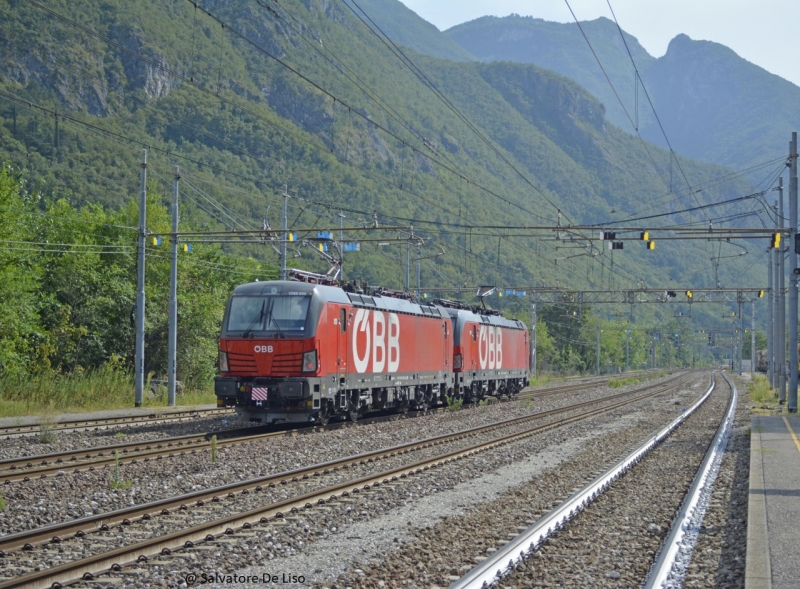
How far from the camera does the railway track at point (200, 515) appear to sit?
843cm

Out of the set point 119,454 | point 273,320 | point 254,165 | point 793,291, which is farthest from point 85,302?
point 254,165

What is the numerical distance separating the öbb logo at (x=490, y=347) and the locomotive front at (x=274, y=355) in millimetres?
15728

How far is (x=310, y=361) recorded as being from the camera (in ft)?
71.9

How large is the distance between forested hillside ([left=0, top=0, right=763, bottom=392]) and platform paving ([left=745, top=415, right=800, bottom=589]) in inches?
524

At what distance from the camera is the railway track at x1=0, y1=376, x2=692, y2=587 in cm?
843

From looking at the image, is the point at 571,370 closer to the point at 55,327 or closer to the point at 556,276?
the point at 556,276

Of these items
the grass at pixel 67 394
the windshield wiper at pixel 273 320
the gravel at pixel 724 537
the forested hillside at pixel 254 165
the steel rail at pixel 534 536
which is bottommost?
the gravel at pixel 724 537

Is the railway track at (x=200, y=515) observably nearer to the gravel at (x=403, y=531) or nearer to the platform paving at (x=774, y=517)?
the gravel at (x=403, y=531)

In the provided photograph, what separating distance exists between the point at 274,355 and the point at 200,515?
36.3 ft

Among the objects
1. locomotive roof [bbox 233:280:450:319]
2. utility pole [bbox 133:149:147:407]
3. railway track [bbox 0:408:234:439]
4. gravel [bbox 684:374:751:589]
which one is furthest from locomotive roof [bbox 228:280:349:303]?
gravel [bbox 684:374:751:589]

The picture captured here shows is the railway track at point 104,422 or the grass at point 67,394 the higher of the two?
the grass at point 67,394

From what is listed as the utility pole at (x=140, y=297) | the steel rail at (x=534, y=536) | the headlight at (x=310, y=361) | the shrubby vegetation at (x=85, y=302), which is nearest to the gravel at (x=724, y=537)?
the steel rail at (x=534, y=536)

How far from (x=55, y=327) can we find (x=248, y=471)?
26808 mm

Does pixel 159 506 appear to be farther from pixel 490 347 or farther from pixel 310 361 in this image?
pixel 490 347
